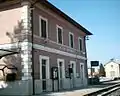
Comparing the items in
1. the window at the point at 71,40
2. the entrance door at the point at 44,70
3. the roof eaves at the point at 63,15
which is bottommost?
the entrance door at the point at 44,70

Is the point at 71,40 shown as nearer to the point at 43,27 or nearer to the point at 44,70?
the point at 43,27

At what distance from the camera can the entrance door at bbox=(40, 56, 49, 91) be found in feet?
68.4

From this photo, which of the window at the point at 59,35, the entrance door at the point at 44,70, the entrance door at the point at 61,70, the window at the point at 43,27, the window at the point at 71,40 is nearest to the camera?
the entrance door at the point at 44,70

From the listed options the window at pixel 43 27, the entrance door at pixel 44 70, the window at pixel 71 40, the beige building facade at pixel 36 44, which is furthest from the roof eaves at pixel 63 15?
the entrance door at pixel 44 70

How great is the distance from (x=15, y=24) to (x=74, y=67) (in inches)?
442

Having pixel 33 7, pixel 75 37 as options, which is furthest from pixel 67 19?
pixel 33 7

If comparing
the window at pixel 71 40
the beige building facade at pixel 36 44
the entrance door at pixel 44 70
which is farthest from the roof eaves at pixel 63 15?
the entrance door at pixel 44 70

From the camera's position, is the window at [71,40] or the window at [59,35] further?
the window at [71,40]

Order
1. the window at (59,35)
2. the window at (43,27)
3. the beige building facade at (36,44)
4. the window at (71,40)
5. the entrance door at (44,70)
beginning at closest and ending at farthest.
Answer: the beige building facade at (36,44)
the entrance door at (44,70)
the window at (43,27)
the window at (59,35)
the window at (71,40)

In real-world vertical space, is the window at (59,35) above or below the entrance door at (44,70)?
above

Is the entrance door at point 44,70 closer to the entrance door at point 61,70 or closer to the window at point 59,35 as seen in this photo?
the entrance door at point 61,70

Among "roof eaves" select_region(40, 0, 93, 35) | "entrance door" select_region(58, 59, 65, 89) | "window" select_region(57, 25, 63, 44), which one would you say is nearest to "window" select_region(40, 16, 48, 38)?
"roof eaves" select_region(40, 0, 93, 35)

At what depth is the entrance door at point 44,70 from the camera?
2084 centimetres

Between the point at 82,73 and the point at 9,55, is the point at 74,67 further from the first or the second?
the point at 9,55
